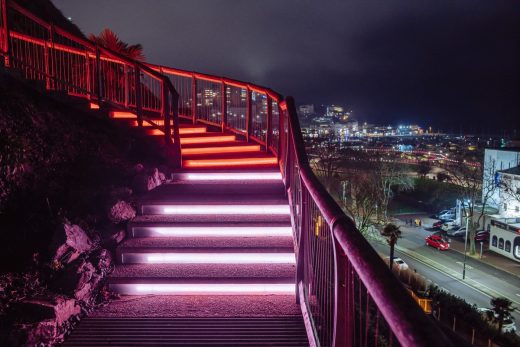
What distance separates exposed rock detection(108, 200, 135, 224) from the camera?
4707 millimetres

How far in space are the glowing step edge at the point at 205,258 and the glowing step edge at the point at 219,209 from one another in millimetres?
778

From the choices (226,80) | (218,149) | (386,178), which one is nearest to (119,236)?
(218,149)

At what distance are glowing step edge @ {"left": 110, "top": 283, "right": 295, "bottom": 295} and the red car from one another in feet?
112

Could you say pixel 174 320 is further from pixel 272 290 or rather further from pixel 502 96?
pixel 502 96

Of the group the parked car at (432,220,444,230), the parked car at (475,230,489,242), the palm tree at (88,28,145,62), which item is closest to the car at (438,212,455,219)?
the parked car at (432,220,444,230)

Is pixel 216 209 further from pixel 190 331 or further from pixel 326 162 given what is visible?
pixel 326 162

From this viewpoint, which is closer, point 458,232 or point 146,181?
point 146,181

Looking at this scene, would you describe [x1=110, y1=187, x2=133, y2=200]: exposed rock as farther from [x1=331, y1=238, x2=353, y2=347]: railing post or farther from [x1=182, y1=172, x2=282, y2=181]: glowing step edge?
[x1=331, y1=238, x2=353, y2=347]: railing post

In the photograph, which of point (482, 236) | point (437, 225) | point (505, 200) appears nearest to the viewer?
point (482, 236)

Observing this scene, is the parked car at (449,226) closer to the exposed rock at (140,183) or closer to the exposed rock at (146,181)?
the exposed rock at (146,181)

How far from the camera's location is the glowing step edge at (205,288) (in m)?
4.02

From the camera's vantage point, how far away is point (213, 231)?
472cm

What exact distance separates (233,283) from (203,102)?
20.7ft

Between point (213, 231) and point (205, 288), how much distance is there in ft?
2.71
